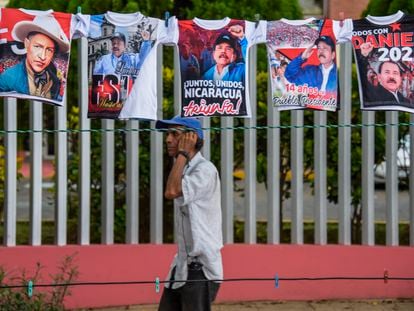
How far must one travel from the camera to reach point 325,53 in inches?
268

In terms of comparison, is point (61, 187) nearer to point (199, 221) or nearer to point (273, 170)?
point (273, 170)

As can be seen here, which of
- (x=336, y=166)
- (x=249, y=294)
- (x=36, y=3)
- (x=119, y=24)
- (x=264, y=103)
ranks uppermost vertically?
(x=36, y=3)

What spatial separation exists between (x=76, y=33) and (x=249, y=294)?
2.70 metres

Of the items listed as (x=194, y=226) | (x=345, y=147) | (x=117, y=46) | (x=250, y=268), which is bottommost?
(x=250, y=268)

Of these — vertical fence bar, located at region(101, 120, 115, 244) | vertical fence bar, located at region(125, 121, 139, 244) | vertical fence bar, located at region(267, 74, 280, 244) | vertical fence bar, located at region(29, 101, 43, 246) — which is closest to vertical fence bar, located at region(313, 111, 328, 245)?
vertical fence bar, located at region(267, 74, 280, 244)

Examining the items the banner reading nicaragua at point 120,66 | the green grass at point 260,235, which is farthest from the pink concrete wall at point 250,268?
the banner reading nicaragua at point 120,66

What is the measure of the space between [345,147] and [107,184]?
2.13 metres

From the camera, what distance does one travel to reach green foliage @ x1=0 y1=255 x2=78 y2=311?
20.3 ft

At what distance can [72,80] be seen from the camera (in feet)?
27.7

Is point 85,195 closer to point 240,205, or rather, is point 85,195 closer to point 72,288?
point 72,288

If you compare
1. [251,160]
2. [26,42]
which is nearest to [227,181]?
[251,160]

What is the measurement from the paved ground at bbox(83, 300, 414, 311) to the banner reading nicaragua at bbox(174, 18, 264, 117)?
1.77 m

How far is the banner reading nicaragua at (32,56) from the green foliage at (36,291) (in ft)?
4.62

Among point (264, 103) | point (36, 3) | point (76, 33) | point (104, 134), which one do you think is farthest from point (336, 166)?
point (36, 3)
